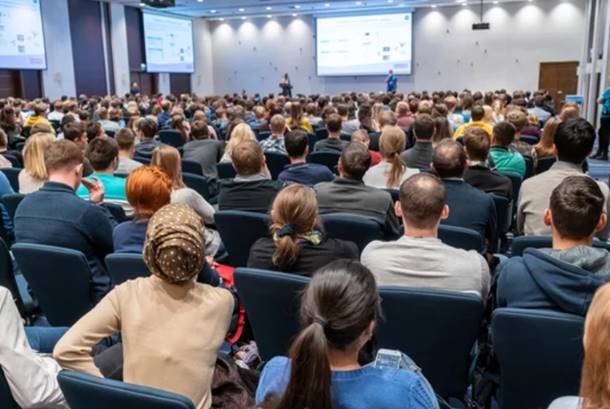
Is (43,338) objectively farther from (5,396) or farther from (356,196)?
(356,196)

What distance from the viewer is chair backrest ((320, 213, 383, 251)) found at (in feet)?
9.93

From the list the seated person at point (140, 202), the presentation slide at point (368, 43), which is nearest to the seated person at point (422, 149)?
the seated person at point (140, 202)

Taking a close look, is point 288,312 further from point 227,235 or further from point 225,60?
point 225,60

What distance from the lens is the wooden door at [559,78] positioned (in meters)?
19.6

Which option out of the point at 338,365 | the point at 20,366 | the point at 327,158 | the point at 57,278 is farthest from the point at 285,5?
the point at 338,365

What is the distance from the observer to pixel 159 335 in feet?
5.64

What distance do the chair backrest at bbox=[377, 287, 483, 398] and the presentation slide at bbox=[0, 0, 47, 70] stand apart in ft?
52.3

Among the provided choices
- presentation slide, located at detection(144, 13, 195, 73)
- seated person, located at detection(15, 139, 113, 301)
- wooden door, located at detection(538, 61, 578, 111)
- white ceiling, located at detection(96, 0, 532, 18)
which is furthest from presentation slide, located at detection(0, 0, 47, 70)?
wooden door, located at detection(538, 61, 578, 111)

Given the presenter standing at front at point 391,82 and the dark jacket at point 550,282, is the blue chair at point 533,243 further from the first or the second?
the presenter standing at front at point 391,82

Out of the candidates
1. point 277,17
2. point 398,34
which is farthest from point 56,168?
point 277,17

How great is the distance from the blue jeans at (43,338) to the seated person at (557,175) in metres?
2.69

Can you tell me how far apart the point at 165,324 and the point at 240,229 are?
5.39 feet

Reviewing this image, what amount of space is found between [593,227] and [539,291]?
34cm

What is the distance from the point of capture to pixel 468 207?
335cm
